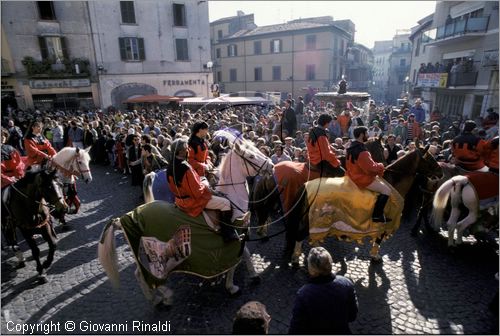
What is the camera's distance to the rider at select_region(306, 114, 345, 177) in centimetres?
591

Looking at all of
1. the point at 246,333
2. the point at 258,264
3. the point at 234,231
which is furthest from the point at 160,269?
the point at 246,333

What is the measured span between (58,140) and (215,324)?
12.8 m

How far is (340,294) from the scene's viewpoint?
2826mm

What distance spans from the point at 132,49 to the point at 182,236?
25309 mm

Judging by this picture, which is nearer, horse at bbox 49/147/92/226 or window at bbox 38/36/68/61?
horse at bbox 49/147/92/226

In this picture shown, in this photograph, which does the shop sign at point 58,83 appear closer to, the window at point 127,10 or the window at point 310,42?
the window at point 127,10

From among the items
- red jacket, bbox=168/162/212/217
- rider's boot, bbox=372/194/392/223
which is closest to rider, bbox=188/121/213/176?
red jacket, bbox=168/162/212/217

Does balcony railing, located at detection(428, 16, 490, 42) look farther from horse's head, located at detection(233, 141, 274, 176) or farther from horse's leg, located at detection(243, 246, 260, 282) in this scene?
horse's leg, located at detection(243, 246, 260, 282)

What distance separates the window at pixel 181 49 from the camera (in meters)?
26.8

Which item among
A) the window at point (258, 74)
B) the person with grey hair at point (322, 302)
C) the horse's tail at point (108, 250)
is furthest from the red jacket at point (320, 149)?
the window at point (258, 74)

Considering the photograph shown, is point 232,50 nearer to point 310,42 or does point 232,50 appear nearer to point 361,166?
point 310,42

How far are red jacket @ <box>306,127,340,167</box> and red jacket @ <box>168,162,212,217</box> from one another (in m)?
2.55

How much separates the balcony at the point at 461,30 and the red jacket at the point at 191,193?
66.6ft

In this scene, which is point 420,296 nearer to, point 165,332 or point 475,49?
point 165,332
